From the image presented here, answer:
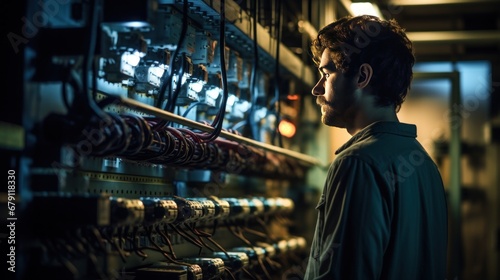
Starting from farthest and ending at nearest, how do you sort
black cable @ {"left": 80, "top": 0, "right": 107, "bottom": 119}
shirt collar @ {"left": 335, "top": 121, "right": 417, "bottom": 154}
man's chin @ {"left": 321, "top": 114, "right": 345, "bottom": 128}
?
man's chin @ {"left": 321, "top": 114, "right": 345, "bottom": 128} → shirt collar @ {"left": 335, "top": 121, "right": 417, "bottom": 154} → black cable @ {"left": 80, "top": 0, "right": 107, "bottom": 119}

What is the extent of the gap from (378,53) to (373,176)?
454mm

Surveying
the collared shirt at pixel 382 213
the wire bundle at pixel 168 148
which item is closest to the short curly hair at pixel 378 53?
the collared shirt at pixel 382 213

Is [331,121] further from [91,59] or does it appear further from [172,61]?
[91,59]

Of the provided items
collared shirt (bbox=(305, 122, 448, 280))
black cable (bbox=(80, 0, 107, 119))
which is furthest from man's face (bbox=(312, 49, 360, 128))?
black cable (bbox=(80, 0, 107, 119))

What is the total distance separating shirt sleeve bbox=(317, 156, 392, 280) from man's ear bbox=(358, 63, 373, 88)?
0.34 m

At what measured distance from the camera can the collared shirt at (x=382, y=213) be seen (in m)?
1.86

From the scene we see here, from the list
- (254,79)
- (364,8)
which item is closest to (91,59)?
(254,79)

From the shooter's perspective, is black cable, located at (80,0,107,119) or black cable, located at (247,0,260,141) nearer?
black cable, located at (80,0,107,119)

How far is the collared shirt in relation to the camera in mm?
1862

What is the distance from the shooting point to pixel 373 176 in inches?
75.2

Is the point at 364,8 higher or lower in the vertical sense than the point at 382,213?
higher

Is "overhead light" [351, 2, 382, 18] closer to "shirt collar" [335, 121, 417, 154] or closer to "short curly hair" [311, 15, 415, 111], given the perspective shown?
"short curly hair" [311, 15, 415, 111]

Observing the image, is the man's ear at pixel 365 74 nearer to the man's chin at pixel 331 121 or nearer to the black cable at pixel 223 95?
the man's chin at pixel 331 121

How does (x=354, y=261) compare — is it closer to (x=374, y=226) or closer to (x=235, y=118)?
(x=374, y=226)
